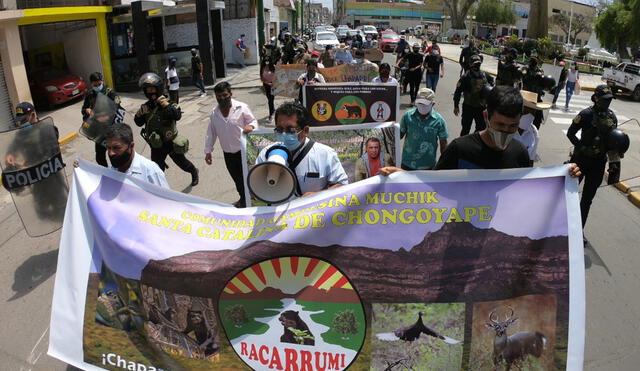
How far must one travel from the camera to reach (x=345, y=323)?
3027 mm

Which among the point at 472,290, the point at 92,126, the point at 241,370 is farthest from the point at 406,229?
the point at 92,126

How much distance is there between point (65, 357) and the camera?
3400 millimetres

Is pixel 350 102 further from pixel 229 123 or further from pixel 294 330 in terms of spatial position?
pixel 294 330

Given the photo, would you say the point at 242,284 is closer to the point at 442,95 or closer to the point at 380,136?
the point at 380,136

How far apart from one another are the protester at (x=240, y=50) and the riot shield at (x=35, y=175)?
860 inches

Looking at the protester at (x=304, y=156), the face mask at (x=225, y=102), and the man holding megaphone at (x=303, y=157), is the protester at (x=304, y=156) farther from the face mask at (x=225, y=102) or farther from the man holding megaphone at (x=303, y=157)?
the face mask at (x=225, y=102)

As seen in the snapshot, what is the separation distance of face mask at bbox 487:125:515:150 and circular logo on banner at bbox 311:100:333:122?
4505 millimetres

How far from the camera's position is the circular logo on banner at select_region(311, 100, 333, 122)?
772 centimetres

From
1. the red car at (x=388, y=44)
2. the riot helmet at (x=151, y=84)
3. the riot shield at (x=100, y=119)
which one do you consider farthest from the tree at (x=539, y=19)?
the riot shield at (x=100, y=119)

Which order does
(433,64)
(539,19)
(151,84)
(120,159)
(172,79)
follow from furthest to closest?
(539,19) → (172,79) → (433,64) → (151,84) → (120,159)

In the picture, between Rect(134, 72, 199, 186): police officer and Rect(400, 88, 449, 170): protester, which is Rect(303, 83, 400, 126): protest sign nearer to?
Rect(400, 88, 449, 170): protester

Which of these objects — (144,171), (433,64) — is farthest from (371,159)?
(433,64)

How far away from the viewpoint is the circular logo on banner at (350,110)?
769cm

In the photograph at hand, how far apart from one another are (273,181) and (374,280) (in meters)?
0.86
